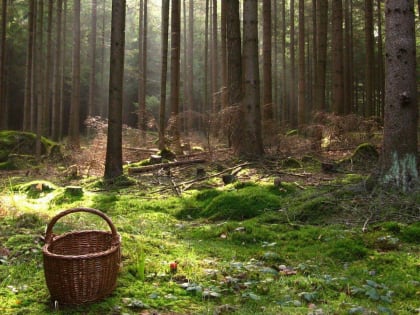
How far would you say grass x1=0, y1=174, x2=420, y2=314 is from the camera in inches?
152

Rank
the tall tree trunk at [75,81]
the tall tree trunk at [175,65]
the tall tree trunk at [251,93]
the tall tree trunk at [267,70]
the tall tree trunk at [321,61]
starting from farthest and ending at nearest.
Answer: the tall tree trunk at [75,81], the tall tree trunk at [267,70], the tall tree trunk at [321,61], the tall tree trunk at [175,65], the tall tree trunk at [251,93]

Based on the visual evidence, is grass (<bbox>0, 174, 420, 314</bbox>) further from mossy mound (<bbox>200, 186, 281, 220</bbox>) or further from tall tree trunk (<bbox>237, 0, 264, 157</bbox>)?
tall tree trunk (<bbox>237, 0, 264, 157</bbox>)

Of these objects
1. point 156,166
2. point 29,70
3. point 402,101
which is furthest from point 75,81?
point 402,101

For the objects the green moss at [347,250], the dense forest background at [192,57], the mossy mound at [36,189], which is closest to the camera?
the green moss at [347,250]

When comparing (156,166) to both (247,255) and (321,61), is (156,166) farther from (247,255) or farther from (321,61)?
(247,255)

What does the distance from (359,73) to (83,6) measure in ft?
71.0

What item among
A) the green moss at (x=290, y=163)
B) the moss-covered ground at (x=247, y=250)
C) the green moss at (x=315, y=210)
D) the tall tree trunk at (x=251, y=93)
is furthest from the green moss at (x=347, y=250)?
the tall tree trunk at (x=251, y=93)

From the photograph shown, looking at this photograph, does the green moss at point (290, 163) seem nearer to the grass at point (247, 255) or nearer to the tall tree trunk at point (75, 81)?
the grass at point (247, 255)

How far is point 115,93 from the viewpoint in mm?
10930

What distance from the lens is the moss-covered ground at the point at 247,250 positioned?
387 centimetres

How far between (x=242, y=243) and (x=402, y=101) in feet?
10.6

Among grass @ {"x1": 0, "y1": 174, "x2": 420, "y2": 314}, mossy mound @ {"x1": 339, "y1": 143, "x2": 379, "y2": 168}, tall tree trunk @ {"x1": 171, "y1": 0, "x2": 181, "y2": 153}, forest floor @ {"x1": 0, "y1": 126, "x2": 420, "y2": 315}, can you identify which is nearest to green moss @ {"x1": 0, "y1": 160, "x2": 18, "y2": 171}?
forest floor @ {"x1": 0, "y1": 126, "x2": 420, "y2": 315}

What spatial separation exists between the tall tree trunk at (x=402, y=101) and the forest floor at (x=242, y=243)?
1.21 ft

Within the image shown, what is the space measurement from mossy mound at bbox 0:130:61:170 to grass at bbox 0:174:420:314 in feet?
25.9
